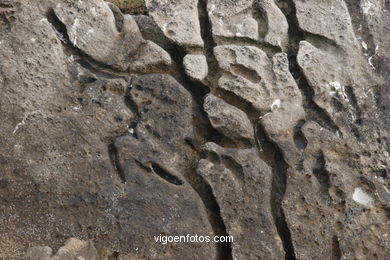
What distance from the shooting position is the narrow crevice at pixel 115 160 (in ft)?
8.91

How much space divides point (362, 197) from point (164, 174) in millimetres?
1108

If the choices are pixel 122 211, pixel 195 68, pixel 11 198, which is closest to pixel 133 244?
pixel 122 211

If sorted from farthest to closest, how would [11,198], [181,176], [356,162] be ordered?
[356,162], [181,176], [11,198]

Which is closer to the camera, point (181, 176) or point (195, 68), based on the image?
point (181, 176)

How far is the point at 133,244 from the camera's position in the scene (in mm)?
2582

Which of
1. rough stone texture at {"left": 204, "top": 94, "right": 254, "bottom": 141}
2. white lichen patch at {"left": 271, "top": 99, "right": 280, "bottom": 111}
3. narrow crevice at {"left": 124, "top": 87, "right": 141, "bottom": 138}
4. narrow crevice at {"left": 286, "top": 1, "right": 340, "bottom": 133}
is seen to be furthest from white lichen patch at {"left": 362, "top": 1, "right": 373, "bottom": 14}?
narrow crevice at {"left": 124, "top": 87, "right": 141, "bottom": 138}

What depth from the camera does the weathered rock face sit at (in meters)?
2.61

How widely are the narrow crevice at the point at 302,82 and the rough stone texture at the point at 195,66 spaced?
1.89ft

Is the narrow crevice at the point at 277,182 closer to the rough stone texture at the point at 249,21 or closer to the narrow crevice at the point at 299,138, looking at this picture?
the narrow crevice at the point at 299,138

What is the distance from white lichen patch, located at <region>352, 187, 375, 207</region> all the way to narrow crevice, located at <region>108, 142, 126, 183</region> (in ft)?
4.14

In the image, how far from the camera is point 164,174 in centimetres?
279

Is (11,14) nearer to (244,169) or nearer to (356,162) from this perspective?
(244,169)

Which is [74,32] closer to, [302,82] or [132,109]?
[132,109]

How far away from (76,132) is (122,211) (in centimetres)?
48
